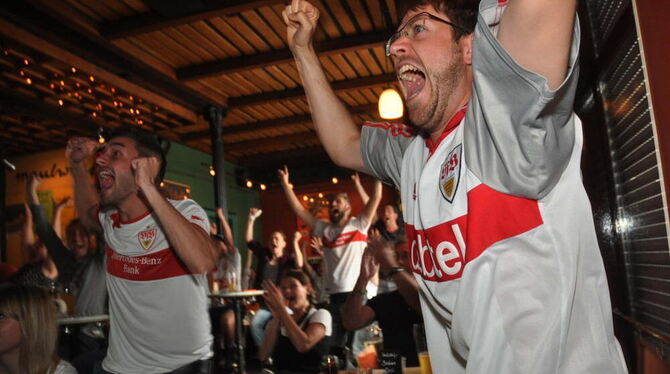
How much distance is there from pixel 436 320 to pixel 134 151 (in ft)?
7.10

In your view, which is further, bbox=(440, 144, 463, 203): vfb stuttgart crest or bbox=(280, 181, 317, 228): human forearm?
bbox=(280, 181, 317, 228): human forearm

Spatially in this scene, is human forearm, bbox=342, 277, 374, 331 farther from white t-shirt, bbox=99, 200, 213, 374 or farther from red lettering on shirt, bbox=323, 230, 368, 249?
red lettering on shirt, bbox=323, 230, 368, 249

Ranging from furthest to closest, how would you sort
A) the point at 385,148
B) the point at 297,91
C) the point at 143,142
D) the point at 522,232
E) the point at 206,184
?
the point at 206,184 → the point at 297,91 → the point at 143,142 → the point at 385,148 → the point at 522,232

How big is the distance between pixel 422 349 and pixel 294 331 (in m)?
2.10

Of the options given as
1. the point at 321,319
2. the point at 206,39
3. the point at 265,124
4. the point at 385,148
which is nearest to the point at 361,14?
the point at 206,39

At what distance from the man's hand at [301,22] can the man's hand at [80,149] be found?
6.23 ft

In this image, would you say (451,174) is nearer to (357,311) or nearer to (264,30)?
(357,311)

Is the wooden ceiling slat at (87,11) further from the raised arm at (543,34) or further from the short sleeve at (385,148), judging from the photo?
the raised arm at (543,34)

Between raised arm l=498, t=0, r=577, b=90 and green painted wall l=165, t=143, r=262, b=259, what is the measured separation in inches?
464

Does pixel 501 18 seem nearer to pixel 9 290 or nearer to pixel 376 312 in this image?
pixel 9 290

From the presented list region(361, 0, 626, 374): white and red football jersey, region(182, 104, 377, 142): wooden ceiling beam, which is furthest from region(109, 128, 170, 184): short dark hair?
region(182, 104, 377, 142): wooden ceiling beam

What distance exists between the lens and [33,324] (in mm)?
2537

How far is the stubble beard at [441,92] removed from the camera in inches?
54.9

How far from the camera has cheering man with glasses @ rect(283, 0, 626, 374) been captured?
3.03 feet
